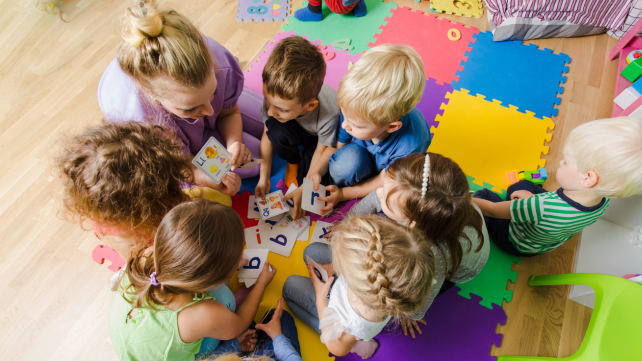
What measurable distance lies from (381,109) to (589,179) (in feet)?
2.81

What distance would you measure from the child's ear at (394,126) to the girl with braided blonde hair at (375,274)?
1.70ft

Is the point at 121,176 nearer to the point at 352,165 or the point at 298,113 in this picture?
the point at 298,113

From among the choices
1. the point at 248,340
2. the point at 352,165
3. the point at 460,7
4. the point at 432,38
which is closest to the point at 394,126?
the point at 352,165

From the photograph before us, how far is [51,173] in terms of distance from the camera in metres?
2.02

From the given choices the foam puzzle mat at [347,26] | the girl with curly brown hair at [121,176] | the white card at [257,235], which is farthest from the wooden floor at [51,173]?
the white card at [257,235]

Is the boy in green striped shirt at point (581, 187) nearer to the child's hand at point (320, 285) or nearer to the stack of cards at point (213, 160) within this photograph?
the child's hand at point (320, 285)

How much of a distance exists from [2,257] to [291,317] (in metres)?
1.69

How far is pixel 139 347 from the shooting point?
1237 millimetres

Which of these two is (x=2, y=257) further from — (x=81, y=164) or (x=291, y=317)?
(x=291, y=317)

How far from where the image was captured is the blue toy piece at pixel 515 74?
7.33 ft

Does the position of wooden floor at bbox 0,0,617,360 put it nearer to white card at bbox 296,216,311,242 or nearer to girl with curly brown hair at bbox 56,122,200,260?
girl with curly brown hair at bbox 56,122,200,260

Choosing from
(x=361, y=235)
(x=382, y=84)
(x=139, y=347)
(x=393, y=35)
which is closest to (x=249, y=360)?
(x=139, y=347)

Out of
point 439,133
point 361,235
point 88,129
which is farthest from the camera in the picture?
point 439,133

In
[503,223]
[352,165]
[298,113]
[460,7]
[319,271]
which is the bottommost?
[319,271]
